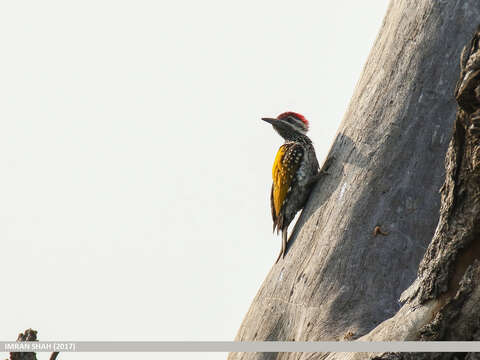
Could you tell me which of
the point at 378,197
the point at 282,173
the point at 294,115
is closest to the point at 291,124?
the point at 294,115

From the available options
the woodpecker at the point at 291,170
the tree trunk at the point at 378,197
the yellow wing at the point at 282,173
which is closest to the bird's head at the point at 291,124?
the woodpecker at the point at 291,170

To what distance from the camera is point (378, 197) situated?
650 centimetres

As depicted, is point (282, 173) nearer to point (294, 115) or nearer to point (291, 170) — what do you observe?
point (291, 170)

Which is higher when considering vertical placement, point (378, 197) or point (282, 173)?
point (282, 173)

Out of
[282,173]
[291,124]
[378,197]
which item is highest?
[291,124]

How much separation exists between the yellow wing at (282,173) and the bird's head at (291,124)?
21 cm

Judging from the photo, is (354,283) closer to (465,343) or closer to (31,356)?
(465,343)

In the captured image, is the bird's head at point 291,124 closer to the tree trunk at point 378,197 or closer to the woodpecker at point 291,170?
the woodpecker at point 291,170

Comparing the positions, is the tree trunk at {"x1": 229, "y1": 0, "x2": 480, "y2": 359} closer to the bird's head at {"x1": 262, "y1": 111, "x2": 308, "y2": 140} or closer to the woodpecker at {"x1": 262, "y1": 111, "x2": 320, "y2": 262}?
the woodpecker at {"x1": 262, "y1": 111, "x2": 320, "y2": 262}

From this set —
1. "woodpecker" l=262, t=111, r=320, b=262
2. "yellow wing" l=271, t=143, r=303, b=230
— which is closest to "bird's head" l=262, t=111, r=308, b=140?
"woodpecker" l=262, t=111, r=320, b=262

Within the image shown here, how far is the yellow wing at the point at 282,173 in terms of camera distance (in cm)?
841

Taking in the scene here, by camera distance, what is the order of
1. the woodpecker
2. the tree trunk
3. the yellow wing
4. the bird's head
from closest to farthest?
1. the tree trunk
2. the woodpecker
3. the yellow wing
4. the bird's head

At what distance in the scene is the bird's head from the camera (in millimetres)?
9102

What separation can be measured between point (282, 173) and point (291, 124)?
78 centimetres
